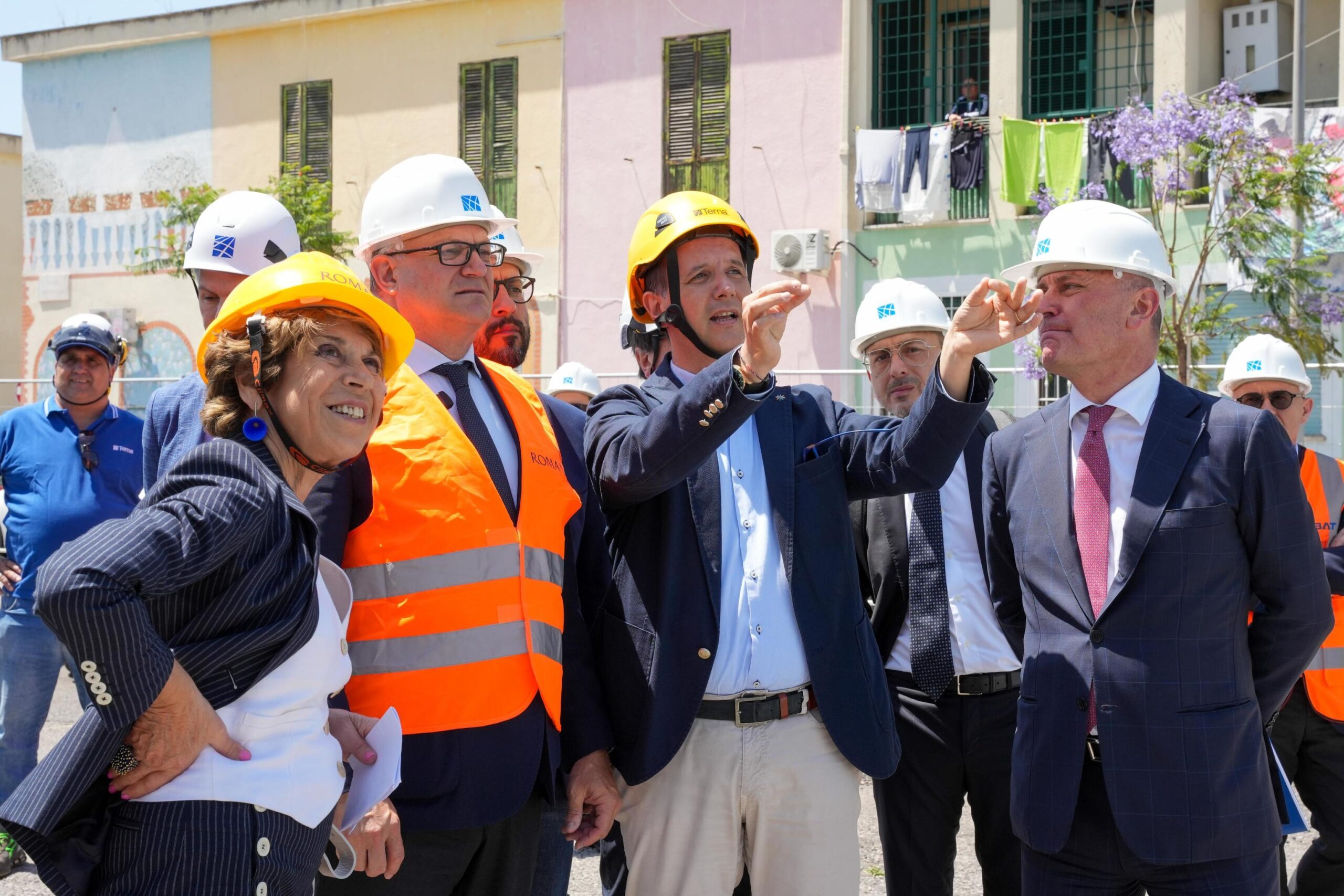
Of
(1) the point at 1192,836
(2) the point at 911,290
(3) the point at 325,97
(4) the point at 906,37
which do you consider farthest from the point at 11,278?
(1) the point at 1192,836

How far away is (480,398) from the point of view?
11.8ft

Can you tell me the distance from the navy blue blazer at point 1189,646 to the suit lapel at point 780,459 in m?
0.77

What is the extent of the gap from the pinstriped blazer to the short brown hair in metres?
0.25

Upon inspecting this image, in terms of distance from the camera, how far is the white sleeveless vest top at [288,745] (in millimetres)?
2506

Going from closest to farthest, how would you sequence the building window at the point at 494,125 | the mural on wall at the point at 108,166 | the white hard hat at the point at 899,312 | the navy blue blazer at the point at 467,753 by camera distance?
1. the navy blue blazer at the point at 467,753
2. the white hard hat at the point at 899,312
3. the building window at the point at 494,125
4. the mural on wall at the point at 108,166

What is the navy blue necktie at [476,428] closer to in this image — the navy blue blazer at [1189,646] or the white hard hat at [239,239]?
the white hard hat at [239,239]

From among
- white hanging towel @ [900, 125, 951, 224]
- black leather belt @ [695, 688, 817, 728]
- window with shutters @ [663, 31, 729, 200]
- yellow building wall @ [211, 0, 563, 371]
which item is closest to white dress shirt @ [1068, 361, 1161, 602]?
black leather belt @ [695, 688, 817, 728]

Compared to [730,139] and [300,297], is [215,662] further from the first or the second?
[730,139]

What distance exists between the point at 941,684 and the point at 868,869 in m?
2.26

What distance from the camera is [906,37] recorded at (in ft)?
71.9

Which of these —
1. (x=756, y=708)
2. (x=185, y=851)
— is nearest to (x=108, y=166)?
(x=756, y=708)

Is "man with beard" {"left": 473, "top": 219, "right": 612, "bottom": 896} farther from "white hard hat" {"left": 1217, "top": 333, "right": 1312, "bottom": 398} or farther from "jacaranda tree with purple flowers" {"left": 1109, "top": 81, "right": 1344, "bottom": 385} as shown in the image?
"jacaranda tree with purple flowers" {"left": 1109, "top": 81, "right": 1344, "bottom": 385}

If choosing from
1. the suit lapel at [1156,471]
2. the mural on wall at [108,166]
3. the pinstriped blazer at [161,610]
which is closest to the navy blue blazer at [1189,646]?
the suit lapel at [1156,471]

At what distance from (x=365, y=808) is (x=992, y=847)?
8.06 ft
